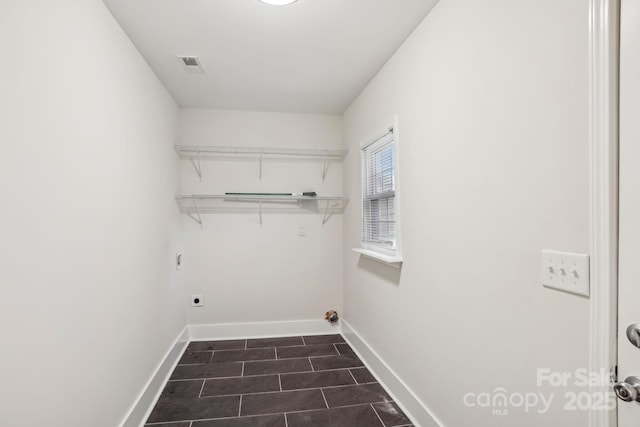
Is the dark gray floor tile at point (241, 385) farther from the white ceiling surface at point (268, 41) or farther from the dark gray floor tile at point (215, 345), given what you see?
the white ceiling surface at point (268, 41)

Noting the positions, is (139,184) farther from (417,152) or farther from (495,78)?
(495,78)

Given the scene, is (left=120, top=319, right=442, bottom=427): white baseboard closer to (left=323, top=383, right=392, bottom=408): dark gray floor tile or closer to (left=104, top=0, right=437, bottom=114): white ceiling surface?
(left=323, top=383, right=392, bottom=408): dark gray floor tile

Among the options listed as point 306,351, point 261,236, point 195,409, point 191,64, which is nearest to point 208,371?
point 195,409

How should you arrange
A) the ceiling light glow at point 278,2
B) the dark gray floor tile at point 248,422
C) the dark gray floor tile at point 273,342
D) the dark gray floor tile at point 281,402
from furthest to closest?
the dark gray floor tile at point 273,342 → the dark gray floor tile at point 281,402 → the dark gray floor tile at point 248,422 → the ceiling light glow at point 278,2

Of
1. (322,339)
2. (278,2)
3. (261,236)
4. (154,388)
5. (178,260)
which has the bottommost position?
(322,339)

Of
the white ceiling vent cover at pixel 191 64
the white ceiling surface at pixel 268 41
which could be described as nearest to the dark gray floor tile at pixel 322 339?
the white ceiling surface at pixel 268 41

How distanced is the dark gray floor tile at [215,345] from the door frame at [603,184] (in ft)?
9.62

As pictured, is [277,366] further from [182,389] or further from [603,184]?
[603,184]

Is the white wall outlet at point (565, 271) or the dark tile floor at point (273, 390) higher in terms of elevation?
the white wall outlet at point (565, 271)

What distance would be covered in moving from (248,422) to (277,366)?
77cm

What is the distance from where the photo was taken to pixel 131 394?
1939 mm

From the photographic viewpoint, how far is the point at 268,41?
212cm

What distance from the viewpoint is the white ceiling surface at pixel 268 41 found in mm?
1774

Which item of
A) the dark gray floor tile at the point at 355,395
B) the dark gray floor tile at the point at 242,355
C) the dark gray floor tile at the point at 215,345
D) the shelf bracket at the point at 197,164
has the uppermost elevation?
the shelf bracket at the point at 197,164
